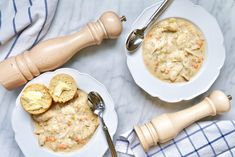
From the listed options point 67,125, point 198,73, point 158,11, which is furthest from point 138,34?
point 67,125

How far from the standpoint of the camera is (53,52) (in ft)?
4.66

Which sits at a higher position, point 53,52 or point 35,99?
point 53,52

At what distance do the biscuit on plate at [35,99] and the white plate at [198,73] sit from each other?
25 centimetres

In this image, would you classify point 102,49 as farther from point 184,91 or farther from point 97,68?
point 184,91

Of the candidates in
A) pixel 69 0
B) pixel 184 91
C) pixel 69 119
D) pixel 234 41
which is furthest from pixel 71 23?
pixel 234 41

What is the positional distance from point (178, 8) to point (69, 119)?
1.48 feet

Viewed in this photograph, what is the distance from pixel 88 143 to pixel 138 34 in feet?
1.12


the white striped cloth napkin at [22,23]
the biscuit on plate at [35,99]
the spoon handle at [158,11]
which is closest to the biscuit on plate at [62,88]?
the biscuit on plate at [35,99]

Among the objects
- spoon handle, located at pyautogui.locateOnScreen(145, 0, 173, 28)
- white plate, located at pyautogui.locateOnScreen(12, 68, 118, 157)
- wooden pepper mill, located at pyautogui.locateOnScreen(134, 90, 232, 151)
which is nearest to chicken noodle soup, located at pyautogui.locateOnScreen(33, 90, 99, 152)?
white plate, located at pyautogui.locateOnScreen(12, 68, 118, 157)

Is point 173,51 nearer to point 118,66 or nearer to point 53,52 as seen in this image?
point 118,66

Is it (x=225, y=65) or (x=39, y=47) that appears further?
(x=225, y=65)

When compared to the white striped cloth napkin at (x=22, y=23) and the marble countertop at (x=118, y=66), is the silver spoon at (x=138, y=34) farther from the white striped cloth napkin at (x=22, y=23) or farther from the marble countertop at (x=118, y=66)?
the white striped cloth napkin at (x=22, y=23)

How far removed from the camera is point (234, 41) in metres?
1.54

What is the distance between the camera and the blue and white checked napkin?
148 centimetres
